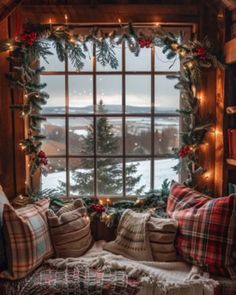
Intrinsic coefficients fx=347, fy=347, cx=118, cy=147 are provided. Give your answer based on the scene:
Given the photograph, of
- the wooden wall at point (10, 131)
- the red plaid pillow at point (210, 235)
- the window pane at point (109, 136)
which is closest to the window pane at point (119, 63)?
the window pane at point (109, 136)

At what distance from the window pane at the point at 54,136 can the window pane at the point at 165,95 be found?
0.81m

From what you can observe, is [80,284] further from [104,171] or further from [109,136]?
[109,136]

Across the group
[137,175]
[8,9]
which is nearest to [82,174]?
[137,175]

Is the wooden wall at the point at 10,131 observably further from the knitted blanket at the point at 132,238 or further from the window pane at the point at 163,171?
the window pane at the point at 163,171

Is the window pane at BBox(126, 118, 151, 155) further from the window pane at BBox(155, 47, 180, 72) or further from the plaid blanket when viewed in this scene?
the plaid blanket

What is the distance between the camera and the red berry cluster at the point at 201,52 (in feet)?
8.30

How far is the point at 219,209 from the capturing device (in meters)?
2.20

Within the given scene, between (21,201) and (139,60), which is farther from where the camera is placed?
(139,60)

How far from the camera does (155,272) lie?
212 cm

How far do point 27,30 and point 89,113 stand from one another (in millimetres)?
788

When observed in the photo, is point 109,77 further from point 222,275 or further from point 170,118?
point 222,275

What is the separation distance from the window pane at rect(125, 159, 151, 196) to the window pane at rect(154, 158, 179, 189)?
6 centimetres

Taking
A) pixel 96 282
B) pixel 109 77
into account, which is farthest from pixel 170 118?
pixel 96 282

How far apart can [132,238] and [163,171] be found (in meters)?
0.73
